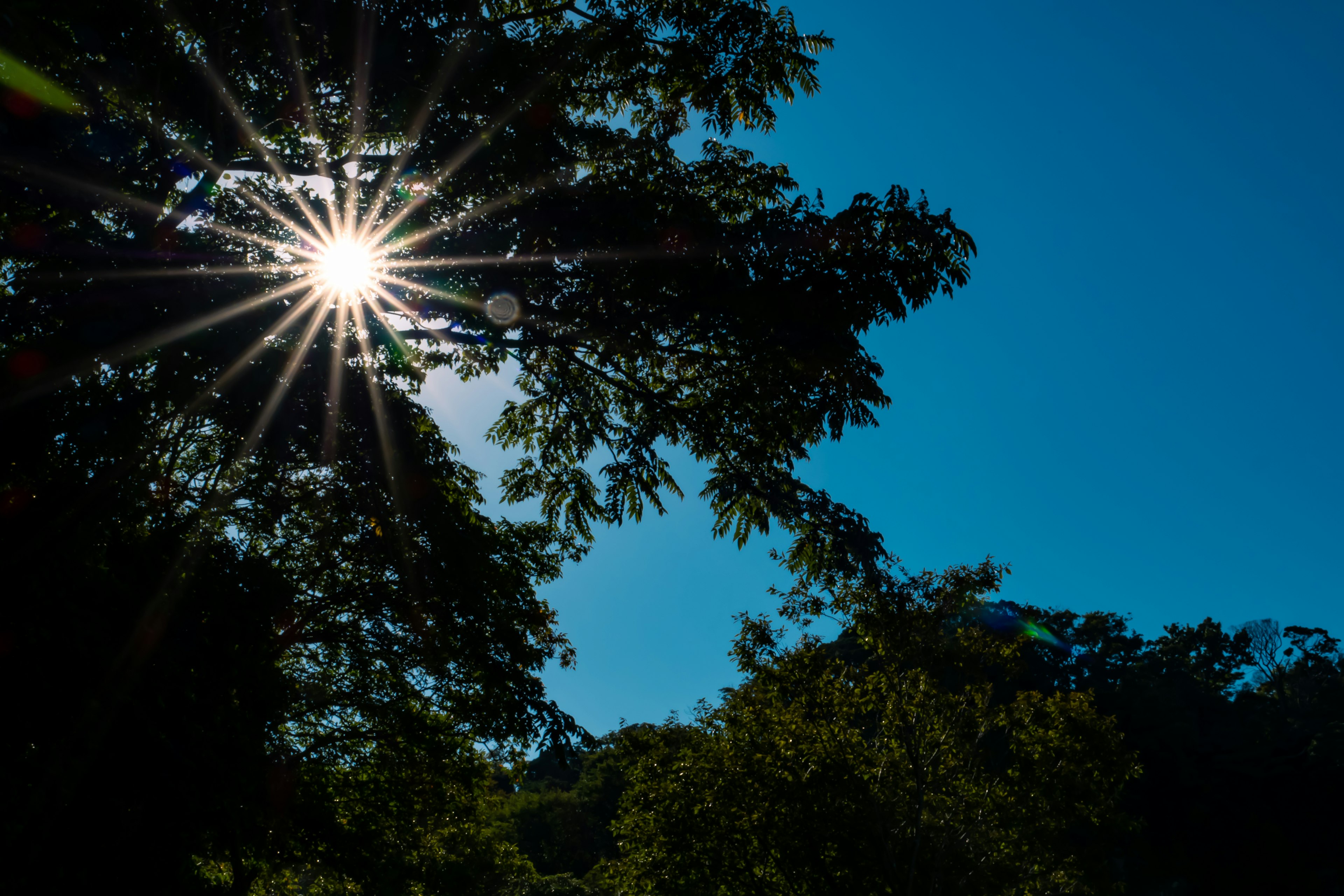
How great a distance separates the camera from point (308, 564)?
40.2ft

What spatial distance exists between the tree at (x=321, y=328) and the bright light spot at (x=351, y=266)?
0.11 ft

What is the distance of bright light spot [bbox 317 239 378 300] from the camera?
8438 millimetres

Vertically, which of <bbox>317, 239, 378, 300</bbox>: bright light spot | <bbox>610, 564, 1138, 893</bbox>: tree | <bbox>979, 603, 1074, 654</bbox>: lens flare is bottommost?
<bbox>610, 564, 1138, 893</bbox>: tree

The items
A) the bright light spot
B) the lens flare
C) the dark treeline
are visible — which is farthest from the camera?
the lens flare

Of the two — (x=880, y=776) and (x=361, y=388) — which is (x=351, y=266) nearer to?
(x=361, y=388)

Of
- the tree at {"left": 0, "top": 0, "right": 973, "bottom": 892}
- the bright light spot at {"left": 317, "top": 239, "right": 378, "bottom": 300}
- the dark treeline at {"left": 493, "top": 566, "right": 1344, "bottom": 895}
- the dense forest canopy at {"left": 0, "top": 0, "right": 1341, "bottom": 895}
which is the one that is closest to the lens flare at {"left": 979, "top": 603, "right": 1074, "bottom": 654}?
the dark treeline at {"left": 493, "top": 566, "right": 1344, "bottom": 895}

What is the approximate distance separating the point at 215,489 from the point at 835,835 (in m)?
12.6

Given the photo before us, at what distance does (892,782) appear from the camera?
47.7 feet

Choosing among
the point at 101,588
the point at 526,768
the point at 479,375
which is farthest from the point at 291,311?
the point at 526,768

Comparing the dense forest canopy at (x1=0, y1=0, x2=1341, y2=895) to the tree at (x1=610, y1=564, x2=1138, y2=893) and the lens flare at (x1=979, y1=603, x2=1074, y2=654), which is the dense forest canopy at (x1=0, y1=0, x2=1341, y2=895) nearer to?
the tree at (x1=610, y1=564, x2=1138, y2=893)

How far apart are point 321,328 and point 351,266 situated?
1062mm

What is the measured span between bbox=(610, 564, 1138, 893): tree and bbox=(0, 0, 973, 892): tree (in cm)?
605

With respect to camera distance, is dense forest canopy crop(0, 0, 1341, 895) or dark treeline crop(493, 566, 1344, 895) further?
dark treeline crop(493, 566, 1344, 895)

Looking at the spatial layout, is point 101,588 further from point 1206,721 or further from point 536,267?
point 1206,721
